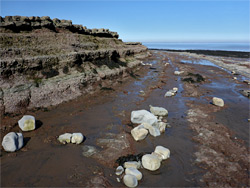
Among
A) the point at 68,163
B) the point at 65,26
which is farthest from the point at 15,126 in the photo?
the point at 65,26

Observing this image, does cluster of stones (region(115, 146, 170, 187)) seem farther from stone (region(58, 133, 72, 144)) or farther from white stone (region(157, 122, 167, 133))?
stone (region(58, 133, 72, 144))

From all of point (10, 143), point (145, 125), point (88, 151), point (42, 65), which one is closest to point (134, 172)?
point (88, 151)

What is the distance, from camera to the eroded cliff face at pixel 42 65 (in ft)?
32.3

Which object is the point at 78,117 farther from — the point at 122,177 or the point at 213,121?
the point at 213,121

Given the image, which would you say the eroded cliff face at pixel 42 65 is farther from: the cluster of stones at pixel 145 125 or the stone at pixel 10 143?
the cluster of stones at pixel 145 125

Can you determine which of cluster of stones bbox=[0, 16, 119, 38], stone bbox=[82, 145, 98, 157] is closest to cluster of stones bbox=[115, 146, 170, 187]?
stone bbox=[82, 145, 98, 157]

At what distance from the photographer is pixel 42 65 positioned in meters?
11.7

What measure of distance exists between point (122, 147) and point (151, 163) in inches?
69.3

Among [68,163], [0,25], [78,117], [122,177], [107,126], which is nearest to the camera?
[122,177]

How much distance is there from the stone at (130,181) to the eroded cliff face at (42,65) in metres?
8.02

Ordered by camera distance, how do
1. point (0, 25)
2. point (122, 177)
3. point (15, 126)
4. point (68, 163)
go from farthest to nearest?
point (0, 25)
point (15, 126)
point (68, 163)
point (122, 177)

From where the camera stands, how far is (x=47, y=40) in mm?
13305

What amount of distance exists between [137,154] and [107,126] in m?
2.95

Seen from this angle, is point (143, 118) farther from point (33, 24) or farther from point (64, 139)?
point (33, 24)
